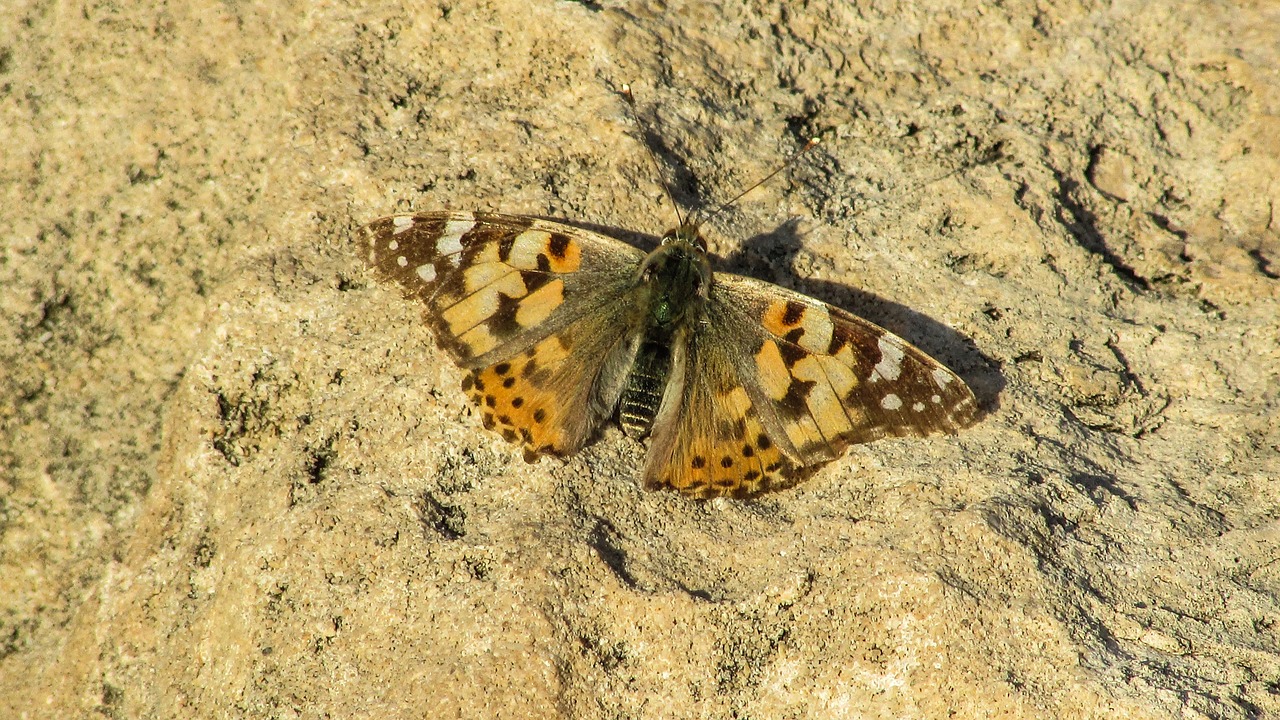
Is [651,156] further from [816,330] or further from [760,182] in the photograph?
[816,330]

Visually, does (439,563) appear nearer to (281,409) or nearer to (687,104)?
(281,409)

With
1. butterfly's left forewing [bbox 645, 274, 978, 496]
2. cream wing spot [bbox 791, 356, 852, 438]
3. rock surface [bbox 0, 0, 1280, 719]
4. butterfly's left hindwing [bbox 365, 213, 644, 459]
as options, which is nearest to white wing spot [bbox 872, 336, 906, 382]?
butterfly's left forewing [bbox 645, 274, 978, 496]

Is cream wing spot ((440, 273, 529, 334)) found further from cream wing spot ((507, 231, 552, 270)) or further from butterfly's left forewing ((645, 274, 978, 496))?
butterfly's left forewing ((645, 274, 978, 496))

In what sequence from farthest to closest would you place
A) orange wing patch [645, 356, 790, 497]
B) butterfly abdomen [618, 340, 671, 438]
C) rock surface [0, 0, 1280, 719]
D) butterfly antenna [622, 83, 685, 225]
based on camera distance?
butterfly antenna [622, 83, 685, 225]
butterfly abdomen [618, 340, 671, 438]
orange wing patch [645, 356, 790, 497]
rock surface [0, 0, 1280, 719]

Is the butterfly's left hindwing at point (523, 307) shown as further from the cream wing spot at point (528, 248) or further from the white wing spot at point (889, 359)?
the white wing spot at point (889, 359)

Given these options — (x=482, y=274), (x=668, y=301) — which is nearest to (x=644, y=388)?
(x=668, y=301)

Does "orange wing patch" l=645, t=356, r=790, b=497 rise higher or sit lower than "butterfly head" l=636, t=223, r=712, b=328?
lower

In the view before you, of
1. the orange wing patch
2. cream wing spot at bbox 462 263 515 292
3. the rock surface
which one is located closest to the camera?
the rock surface
